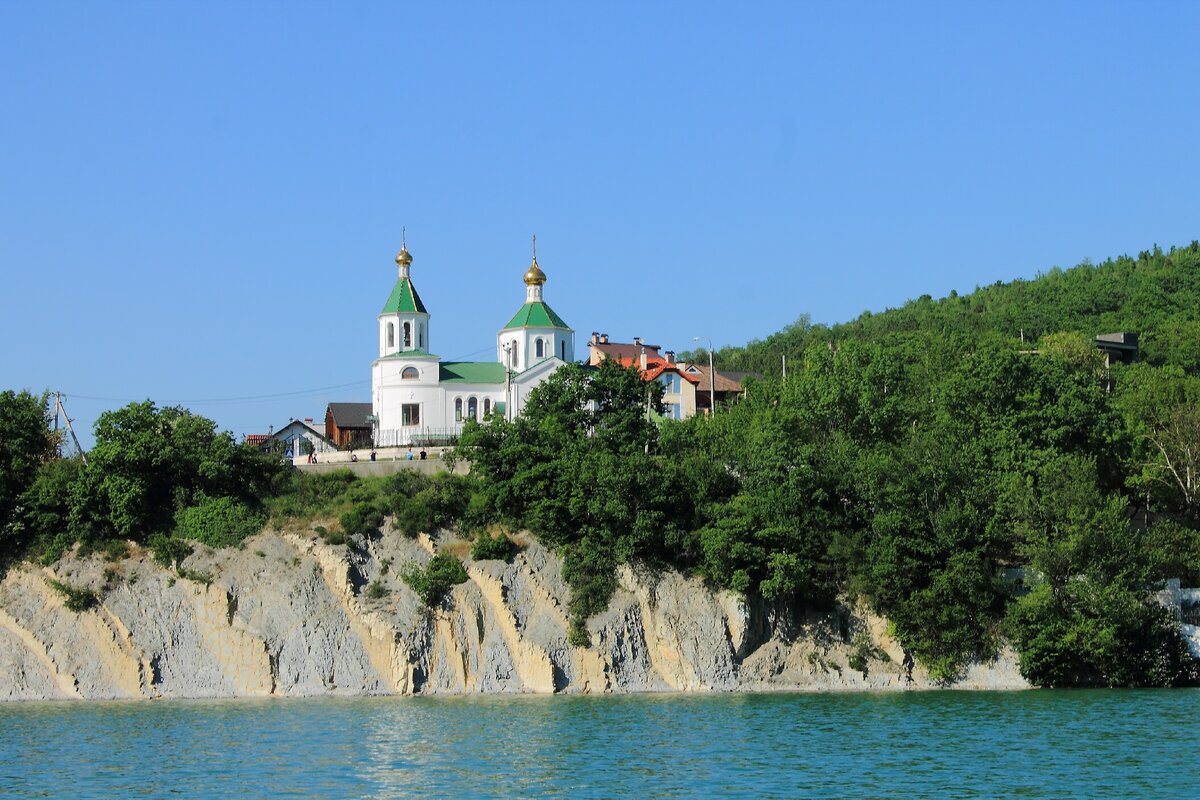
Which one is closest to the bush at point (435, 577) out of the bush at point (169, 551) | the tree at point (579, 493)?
the tree at point (579, 493)

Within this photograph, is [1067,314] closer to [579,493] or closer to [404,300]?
[404,300]

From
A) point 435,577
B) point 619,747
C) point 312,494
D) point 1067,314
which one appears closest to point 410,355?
point 312,494

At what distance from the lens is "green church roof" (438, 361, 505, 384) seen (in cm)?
9006

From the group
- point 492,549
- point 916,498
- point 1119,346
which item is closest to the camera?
point 916,498

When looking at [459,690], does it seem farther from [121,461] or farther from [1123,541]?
[1123,541]

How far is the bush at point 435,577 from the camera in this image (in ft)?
204

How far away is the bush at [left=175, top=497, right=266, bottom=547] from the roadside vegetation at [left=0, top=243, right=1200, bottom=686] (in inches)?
3.6

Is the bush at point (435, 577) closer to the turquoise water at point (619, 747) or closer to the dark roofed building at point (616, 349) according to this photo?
the turquoise water at point (619, 747)

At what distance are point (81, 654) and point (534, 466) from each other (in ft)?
61.9

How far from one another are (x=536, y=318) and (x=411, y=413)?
31.5 ft

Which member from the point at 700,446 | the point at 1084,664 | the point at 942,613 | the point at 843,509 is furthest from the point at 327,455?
the point at 1084,664

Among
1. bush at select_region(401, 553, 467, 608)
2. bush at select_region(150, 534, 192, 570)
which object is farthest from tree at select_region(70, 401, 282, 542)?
bush at select_region(401, 553, 467, 608)

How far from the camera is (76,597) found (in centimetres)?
6194

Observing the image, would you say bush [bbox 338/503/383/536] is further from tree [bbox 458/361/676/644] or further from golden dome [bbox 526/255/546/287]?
golden dome [bbox 526/255/546/287]
